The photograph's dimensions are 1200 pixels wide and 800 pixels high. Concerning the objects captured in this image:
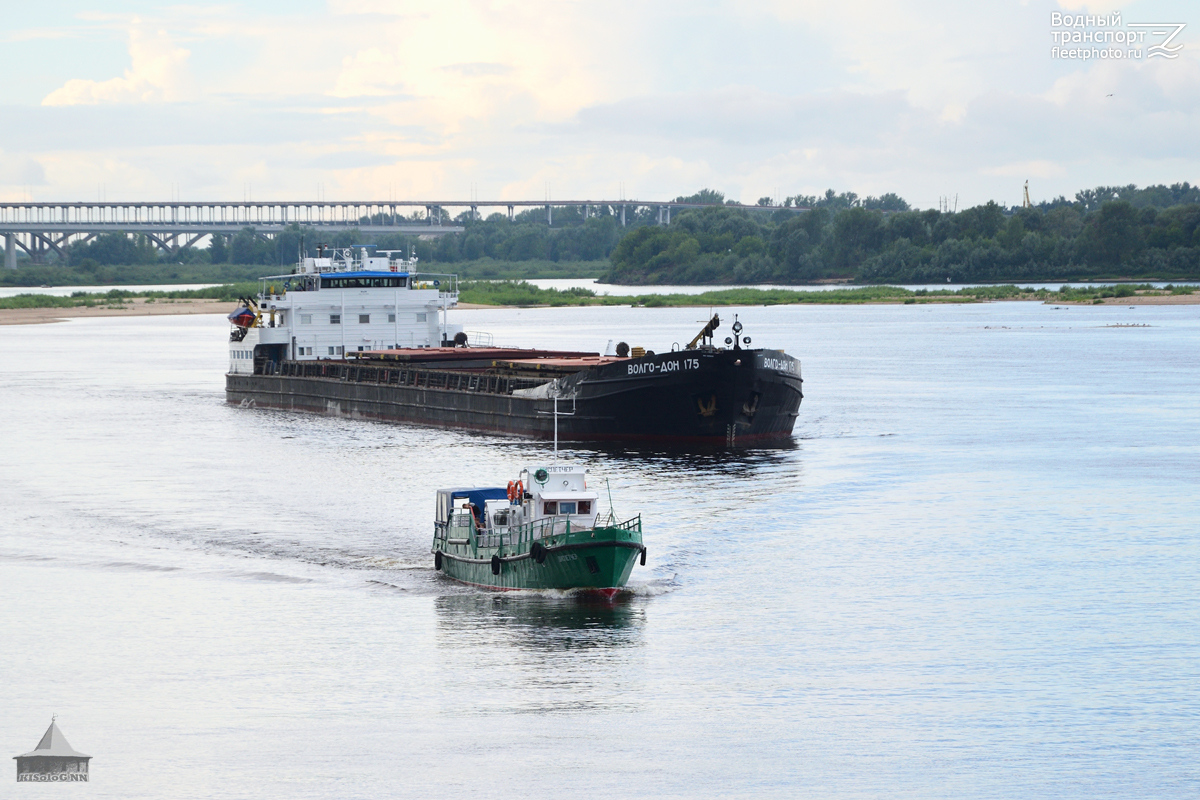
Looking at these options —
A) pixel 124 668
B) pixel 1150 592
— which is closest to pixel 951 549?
pixel 1150 592

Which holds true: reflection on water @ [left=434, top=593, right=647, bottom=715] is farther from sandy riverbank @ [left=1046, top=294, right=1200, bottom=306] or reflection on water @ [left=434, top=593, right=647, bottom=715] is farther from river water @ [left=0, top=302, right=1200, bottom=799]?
sandy riverbank @ [left=1046, top=294, right=1200, bottom=306]


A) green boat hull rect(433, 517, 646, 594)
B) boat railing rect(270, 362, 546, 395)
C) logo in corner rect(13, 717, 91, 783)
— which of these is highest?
boat railing rect(270, 362, 546, 395)

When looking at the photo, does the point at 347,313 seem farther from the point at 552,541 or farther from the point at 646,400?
the point at 552,541

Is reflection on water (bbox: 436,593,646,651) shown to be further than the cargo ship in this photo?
No

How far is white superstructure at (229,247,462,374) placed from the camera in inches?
3120

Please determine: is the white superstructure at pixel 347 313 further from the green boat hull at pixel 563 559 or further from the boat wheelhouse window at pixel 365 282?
the green boat hull at pixel 563 559

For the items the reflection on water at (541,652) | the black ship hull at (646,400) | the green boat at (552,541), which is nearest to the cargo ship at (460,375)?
the black ship hull at (646,400)

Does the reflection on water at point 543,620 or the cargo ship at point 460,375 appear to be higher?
the cargo ship at point 460,375

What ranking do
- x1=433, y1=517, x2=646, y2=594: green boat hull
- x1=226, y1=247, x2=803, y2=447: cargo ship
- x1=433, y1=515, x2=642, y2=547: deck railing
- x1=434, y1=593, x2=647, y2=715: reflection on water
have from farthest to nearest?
x1=226, y1=247, x2=803, y2=447: cargo ship < x1=433, y1=515, x2=642, y2=547: deck railing < x1=433, y1=517, x2=646, y2=594: green boat hull < x1=434, y1=593, x2=647, y2=715: reflection on water

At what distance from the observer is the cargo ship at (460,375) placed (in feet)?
179

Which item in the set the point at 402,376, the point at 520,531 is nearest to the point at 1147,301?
the point at 402,376

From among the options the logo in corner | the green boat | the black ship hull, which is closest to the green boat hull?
the green boat

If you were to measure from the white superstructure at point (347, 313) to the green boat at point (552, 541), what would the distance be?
47.2 m

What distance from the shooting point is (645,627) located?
30.0 metres
